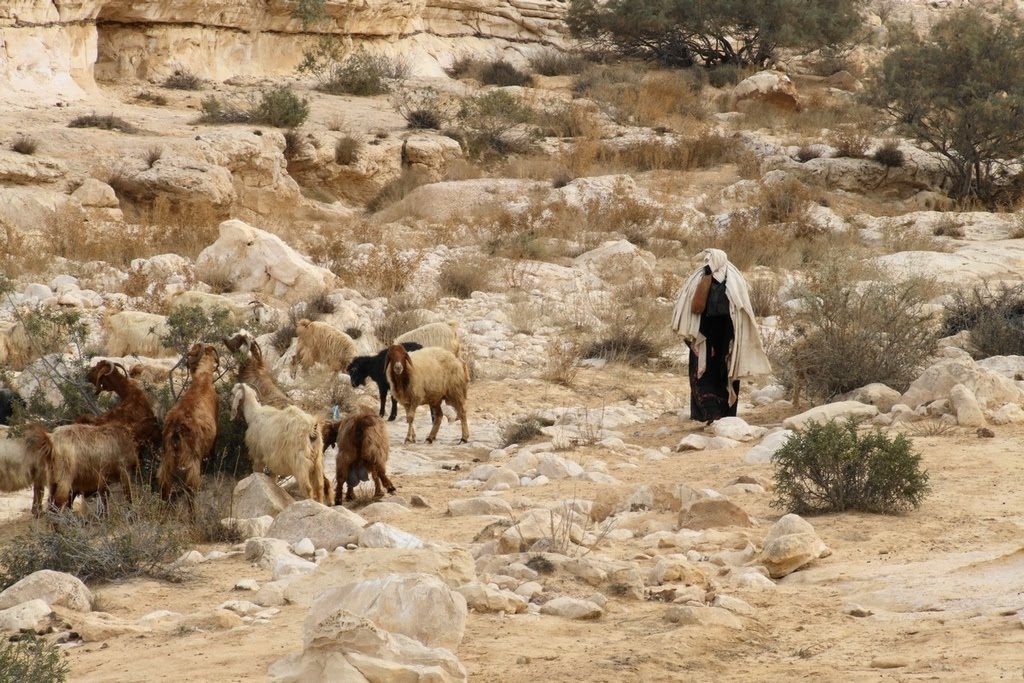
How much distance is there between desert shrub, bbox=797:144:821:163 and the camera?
24.1 meters

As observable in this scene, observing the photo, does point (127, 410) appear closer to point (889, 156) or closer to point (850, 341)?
point (850, 341)

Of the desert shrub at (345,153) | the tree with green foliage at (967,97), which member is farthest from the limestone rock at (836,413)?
the tree with green foliage at (967,97)

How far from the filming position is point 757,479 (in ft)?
26.3

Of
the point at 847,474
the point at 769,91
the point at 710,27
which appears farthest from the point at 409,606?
the point at 710,27

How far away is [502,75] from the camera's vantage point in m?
29.9

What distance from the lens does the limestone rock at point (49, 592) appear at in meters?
5.46

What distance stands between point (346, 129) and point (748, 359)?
45.9 ft

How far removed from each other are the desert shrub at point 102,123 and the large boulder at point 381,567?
15904mm

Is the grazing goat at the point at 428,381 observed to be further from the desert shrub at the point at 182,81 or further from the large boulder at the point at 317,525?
the desert shrub at the point at 182,81

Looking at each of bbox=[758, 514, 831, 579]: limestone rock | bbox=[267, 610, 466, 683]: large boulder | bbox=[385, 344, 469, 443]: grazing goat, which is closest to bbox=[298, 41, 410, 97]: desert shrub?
bbox=[385, 344, 469, 443]: grazing goat

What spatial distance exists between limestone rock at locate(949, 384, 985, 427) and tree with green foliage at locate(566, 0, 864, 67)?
2293 centimetres

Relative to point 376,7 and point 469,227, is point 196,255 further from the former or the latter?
point 376,7

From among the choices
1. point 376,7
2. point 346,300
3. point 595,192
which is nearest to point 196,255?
point 346,300

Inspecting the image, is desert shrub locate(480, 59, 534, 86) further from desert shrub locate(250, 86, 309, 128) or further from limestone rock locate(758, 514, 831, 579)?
limestone rock locate(758, 514, 831, 579)
